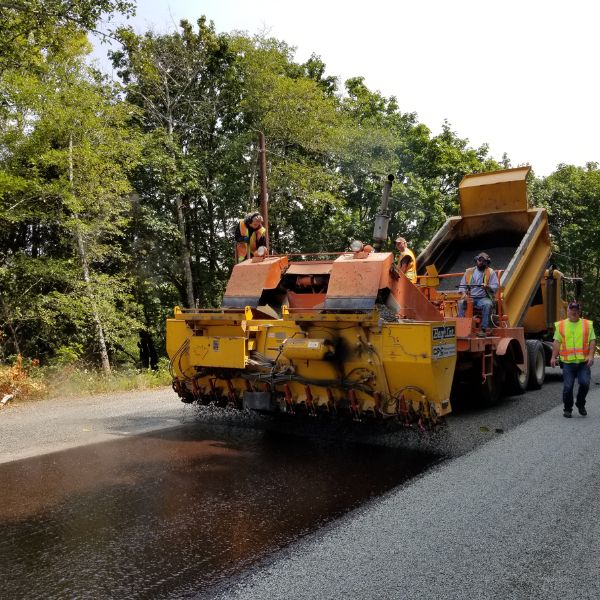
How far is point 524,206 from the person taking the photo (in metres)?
10.5

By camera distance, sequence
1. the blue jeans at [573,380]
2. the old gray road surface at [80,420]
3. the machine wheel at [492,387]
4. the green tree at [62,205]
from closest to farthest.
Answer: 1. the old gray road surface at [80,420]
2. the blue jeans at [573,380]
3. the machine wheel at [492,387]
4. the green tree at [62,205]

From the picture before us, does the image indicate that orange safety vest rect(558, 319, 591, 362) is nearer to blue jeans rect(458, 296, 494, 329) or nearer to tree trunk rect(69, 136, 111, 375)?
blue jeans rect(458, 296, 494, 329)

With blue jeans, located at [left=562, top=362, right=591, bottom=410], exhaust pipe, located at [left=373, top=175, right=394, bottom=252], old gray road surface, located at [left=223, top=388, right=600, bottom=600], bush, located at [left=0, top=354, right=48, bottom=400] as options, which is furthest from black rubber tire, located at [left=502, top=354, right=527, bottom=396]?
bush, located at [left=0, top=354, right=48, bottom=400]

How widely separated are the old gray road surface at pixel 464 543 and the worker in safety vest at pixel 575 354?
2422 mm

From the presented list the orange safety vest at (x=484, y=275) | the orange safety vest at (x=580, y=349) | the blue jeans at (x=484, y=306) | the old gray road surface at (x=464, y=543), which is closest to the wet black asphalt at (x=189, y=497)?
the old gray road surface at (x=464, y=543)

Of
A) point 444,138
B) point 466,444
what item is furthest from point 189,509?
point 444,138

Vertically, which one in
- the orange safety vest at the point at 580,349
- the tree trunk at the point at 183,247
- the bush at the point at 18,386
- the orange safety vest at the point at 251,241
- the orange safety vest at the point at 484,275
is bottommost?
the bush at the point at 18,386

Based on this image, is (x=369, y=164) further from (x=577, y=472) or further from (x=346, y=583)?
(x=346, y=583)

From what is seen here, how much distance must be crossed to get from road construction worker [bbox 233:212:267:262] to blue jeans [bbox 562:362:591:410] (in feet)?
13.9

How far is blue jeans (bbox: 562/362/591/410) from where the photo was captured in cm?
749

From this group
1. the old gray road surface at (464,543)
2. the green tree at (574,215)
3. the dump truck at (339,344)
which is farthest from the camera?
the green tree at (574,215)

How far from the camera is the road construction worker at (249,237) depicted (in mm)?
7770

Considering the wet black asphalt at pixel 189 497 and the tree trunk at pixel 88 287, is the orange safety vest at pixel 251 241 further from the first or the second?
the tree trunk at pixel 88 287

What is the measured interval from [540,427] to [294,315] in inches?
125
